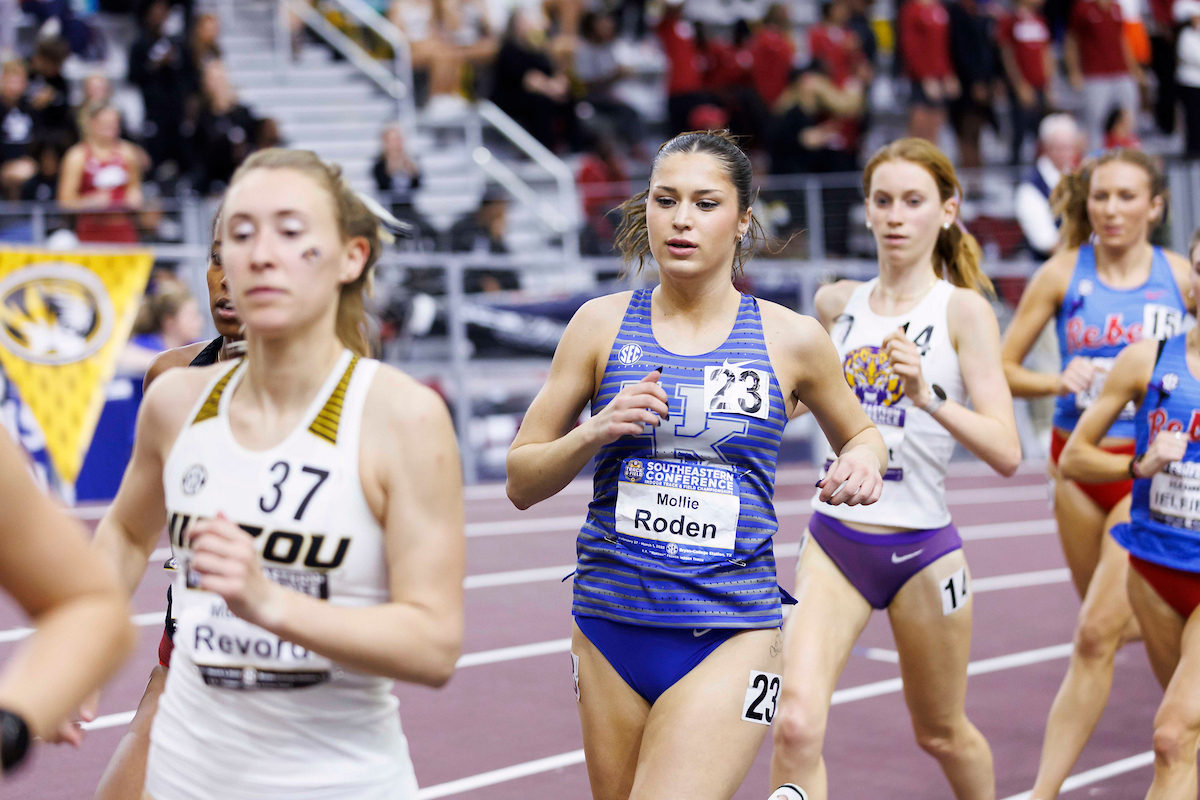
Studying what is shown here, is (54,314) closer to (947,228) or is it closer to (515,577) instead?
(515,577)

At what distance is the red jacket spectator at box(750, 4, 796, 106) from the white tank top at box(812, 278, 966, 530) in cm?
1241

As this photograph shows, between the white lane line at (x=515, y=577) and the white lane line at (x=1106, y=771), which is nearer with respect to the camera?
the white lane line at (x=1106, y=771)

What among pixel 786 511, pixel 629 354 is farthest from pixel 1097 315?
pixel 786 511

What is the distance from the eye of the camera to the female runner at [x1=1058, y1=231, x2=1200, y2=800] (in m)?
4.12

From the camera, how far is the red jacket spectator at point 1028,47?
1748 cm

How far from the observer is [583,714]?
11.4ft

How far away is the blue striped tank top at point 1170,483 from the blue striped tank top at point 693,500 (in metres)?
1.63

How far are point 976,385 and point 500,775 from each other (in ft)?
7.98

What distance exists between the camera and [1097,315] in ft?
18.7

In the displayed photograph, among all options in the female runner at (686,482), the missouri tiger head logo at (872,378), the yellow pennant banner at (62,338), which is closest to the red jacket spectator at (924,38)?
the yellow pennant banner at (62,338)

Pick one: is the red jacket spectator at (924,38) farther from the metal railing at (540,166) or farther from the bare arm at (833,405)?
the bare arm at (833,405)

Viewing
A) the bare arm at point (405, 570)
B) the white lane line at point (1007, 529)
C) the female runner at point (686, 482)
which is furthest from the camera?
the white lane line at point (1007, 529)

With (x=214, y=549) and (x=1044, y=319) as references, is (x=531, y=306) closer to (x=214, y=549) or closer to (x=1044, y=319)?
(x=1044, y=319)

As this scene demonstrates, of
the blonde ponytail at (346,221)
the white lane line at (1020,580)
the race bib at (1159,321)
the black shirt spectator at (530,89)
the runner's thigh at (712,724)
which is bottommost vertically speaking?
the white lane line at (1020,580)
